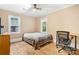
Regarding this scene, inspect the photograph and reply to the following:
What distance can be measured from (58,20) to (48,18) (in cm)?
21

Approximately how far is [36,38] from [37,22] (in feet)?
1.12

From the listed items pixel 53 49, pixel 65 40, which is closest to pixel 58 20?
pixel 65 40

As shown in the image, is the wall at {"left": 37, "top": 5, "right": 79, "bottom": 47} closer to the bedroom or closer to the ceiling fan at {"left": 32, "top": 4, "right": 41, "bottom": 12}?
the bedroom

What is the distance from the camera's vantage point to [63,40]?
1.92 metres

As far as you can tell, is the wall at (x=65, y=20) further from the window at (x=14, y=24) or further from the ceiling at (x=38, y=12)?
the window at (x=14, y=24)

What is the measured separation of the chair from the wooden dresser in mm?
956

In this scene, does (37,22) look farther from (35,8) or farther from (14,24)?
(14,24)

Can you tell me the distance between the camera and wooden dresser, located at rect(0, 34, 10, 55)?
1.62m

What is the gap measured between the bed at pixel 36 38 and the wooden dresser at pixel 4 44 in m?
0.35

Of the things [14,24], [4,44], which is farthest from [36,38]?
[4,44]

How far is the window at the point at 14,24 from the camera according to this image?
6.14 feet

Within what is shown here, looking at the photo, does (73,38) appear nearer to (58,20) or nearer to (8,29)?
(58,20)

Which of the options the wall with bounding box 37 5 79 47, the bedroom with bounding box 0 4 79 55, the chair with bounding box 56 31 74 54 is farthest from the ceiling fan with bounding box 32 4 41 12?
the chair with bounding box 56 31 74 54

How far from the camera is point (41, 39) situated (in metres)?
2.02
